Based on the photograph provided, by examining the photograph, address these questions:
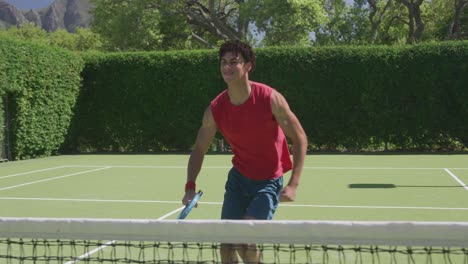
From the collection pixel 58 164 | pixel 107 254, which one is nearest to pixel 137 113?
pixel 58 164

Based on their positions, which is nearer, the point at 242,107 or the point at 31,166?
the point at 242,107

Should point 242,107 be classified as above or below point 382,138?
above

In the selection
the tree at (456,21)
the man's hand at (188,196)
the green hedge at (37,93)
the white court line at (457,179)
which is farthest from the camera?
the tree at (456,21)

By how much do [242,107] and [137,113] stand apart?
15135 millimetres

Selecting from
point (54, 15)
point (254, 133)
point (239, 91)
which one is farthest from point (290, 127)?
point (54, 15)

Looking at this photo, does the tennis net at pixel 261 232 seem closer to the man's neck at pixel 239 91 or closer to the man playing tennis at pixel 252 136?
the man playing tennis at pixel 252 136

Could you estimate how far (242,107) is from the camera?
12.0 ft

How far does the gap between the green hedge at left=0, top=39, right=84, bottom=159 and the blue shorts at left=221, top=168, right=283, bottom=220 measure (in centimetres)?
1207

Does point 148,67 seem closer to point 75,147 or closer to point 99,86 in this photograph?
point 99,86

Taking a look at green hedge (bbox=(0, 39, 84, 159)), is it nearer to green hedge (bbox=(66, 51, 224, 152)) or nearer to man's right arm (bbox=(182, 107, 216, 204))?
green hedge (bbox=(66, 51, 224, 152))

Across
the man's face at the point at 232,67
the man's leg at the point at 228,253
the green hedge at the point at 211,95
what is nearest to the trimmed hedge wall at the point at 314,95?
the green hedge at the point at 211,95

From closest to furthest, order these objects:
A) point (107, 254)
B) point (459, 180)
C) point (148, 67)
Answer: point (107, 254), point (459, 180), point (148, 67)

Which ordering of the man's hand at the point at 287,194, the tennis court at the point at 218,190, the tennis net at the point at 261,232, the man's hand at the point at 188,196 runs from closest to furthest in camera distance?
1. the tennis net at the point at 261,232
2. the man's hand at the point at 287,194
3. the man's hand at the point at 188,196
4. the tennis court at the point at 218,190

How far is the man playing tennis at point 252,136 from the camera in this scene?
3609 millimetres
